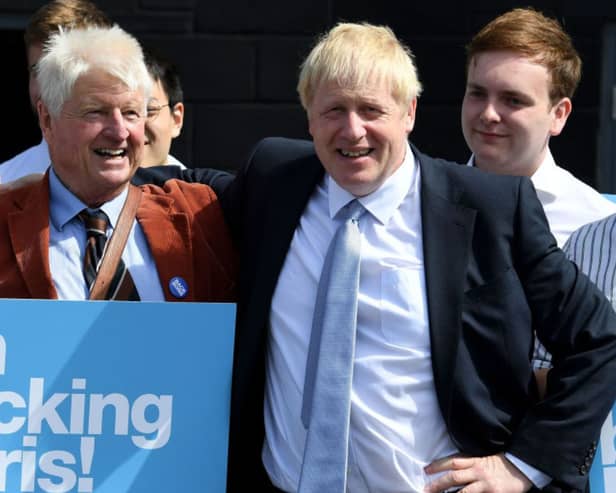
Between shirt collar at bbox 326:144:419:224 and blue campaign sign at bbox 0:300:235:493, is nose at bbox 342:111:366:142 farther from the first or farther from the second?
blue campaign sign at bbox 0:300:235:493

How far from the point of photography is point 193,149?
283 inches

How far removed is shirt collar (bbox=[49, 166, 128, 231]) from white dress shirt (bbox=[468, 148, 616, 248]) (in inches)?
55.8

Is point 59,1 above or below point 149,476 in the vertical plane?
above

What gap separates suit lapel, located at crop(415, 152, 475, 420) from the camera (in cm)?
350

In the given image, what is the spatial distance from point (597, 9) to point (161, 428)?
4.27 metres

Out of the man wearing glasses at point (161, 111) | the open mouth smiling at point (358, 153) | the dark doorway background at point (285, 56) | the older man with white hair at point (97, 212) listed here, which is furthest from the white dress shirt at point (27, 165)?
the dark doorway background at point (285, 56)

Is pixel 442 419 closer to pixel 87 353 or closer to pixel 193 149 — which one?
pixel 87 353

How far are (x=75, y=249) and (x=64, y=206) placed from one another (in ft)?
0.44

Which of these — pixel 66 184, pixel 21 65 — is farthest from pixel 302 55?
pixel 66 184

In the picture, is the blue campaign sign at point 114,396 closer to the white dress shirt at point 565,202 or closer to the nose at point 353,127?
the nose at point 353,127

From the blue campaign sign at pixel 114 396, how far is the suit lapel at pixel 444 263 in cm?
55

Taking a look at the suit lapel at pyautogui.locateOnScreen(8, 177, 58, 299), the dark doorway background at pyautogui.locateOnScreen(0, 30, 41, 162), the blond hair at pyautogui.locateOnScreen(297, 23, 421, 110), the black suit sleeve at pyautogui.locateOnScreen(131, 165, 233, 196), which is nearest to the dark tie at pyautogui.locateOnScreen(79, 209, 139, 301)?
the suit lapel at pyautogui.locateOnScreen(8, 177, 58, 299)

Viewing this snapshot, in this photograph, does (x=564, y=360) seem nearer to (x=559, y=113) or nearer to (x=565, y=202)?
(x=565, y=202)

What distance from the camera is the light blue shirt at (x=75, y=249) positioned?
149 inches
